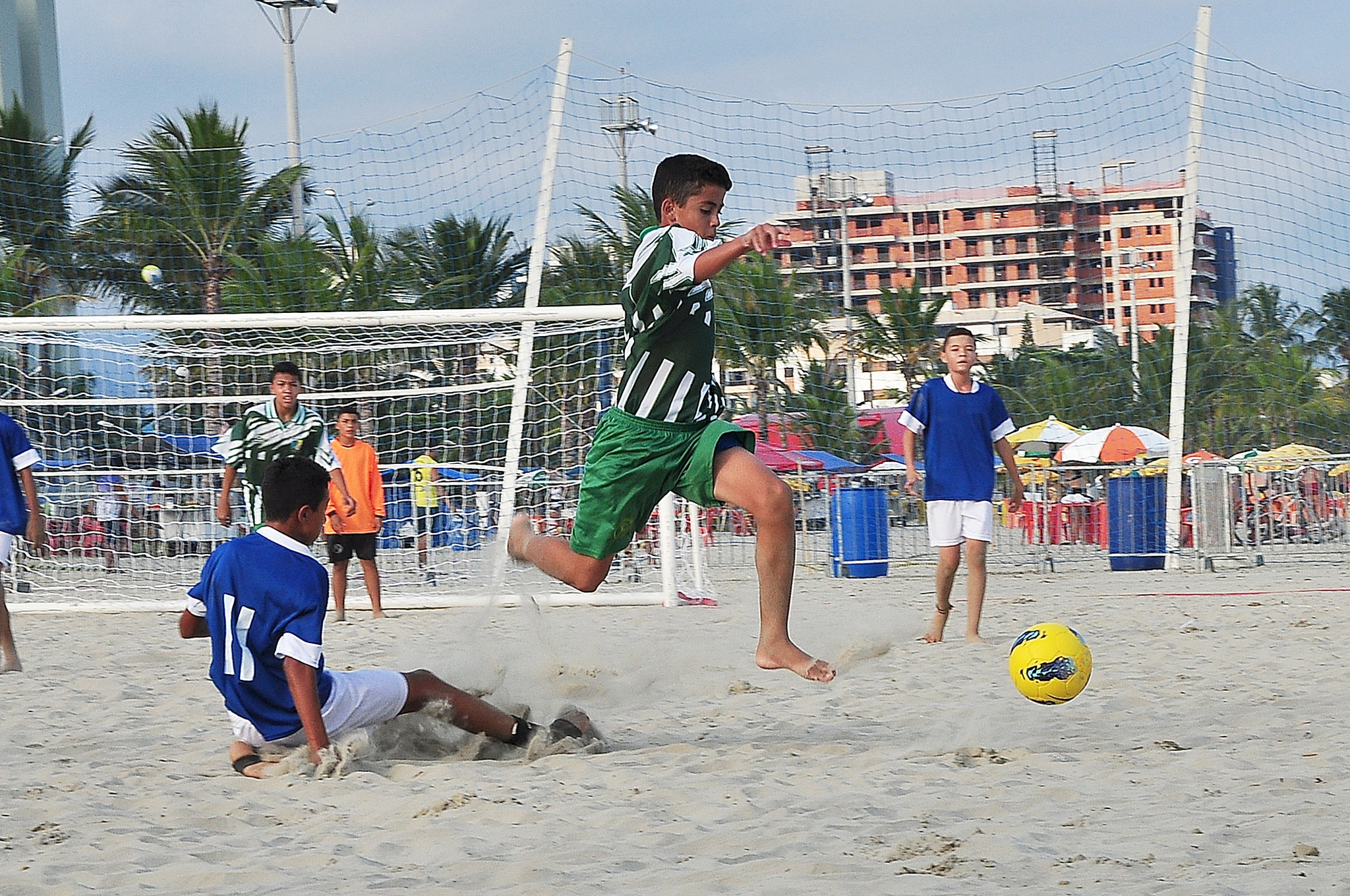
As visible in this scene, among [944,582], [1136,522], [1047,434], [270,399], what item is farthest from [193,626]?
[1047,434]

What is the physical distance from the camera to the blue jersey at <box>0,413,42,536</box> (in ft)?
23.7

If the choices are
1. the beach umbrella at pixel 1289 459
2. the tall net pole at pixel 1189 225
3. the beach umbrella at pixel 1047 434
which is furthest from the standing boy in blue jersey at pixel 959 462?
the beach umbrella at pixel 1047 434

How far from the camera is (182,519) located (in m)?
14.0

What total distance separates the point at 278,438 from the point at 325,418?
5.32 metres

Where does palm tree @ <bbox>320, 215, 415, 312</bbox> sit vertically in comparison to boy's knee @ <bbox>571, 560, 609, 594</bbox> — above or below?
above

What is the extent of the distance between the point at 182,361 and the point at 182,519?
5.25 ft

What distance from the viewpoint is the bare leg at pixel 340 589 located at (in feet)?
31.6

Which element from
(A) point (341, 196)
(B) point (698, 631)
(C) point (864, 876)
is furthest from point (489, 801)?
(A) point (341, 196)

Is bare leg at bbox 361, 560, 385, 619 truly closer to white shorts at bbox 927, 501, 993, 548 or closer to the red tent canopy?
white shorts at bbox 927, 501, 993, 548

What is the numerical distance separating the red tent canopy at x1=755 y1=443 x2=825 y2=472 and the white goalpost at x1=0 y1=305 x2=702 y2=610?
6282 millimetres

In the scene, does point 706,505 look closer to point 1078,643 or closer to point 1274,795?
point 1078,643

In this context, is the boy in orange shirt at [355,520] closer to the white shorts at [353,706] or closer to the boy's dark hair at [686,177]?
the white shorts at [353,706]

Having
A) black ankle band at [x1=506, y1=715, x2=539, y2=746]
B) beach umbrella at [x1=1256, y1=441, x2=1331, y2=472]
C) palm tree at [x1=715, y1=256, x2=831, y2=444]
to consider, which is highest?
palm tree at [x1=715, y1=256, x2=831, y2=444]

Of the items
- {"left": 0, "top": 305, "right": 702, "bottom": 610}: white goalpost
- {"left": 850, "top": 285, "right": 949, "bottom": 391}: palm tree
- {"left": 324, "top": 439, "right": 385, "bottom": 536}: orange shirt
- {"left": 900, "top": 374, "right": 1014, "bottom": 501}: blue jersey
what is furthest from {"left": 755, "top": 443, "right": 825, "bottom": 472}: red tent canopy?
{"left": 850, "top": 285, "right": 949, "bottom": 391}: palm tree
